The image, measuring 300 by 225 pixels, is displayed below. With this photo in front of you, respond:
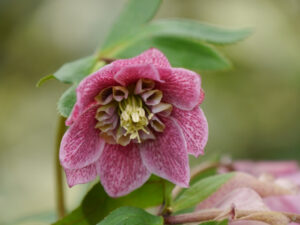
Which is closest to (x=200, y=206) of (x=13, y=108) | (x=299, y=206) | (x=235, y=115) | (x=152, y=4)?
(x=299, y=206)

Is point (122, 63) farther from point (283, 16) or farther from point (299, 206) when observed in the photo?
point (283, 16)

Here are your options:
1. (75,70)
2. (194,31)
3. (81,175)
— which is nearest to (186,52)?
(194,31)

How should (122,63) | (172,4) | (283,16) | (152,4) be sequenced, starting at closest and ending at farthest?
(122,63), (152,4), (283,16), (172,4)

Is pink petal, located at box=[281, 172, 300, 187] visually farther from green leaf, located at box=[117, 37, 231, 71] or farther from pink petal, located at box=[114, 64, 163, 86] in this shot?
pink petal, located at box=[114, 64, 163, 86]

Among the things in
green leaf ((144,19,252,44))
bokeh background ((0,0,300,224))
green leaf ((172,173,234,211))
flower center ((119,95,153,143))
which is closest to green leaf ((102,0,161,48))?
green leaf ((144,19,252,44))

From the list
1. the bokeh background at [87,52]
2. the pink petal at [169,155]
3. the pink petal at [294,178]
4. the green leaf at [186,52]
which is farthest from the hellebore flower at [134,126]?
the bokeh background at [87,52]

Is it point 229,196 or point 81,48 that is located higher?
point 81,48

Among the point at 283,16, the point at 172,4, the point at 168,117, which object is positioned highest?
the point at 172,4
